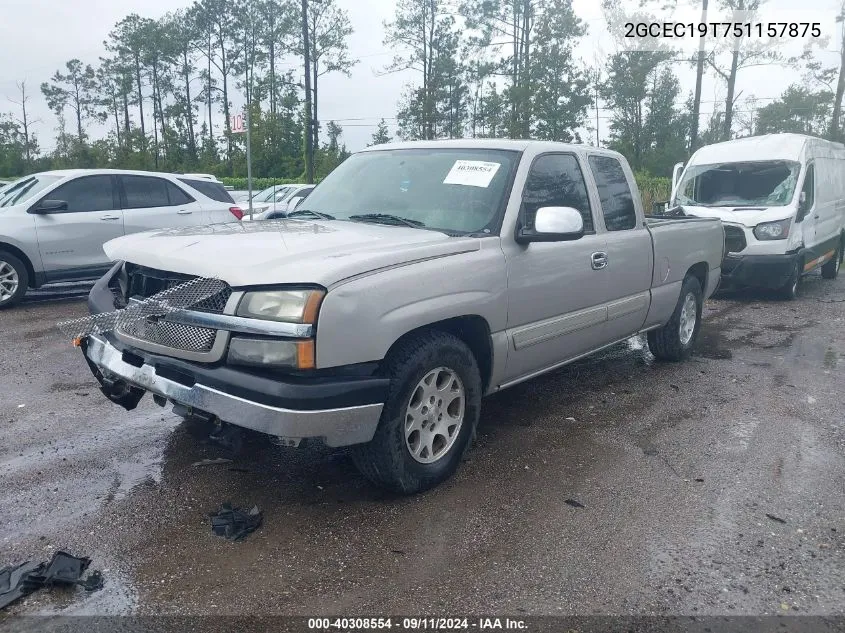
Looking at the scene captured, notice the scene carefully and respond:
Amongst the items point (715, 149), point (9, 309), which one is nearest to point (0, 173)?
point (9, 309)

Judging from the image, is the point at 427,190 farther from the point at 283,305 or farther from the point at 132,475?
the point at 132,475

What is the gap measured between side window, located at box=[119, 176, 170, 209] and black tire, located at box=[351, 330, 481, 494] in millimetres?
7533

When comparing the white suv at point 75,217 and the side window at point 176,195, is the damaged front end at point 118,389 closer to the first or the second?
the white suv at point 75,217

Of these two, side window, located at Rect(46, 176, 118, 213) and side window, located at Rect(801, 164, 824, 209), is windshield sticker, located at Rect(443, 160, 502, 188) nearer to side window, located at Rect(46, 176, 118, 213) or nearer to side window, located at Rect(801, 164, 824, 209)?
side window, located at Rect(46, 176, 118, 213)

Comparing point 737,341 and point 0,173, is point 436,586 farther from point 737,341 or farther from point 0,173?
point 0,173

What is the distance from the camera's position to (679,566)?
318cm

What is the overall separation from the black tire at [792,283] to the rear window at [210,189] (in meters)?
8.19

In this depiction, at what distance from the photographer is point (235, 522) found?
11.4 ft

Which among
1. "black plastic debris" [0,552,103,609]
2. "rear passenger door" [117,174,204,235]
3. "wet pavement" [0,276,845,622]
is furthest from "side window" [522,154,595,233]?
"rear passenger door" [117,174,204,235]

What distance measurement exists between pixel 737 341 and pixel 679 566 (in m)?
5.24

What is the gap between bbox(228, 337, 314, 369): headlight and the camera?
3119 millimetres

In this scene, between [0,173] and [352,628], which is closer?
[352,628]

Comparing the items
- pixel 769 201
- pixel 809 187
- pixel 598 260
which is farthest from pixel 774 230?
pixel 598 260

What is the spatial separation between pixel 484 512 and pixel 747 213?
833cm
